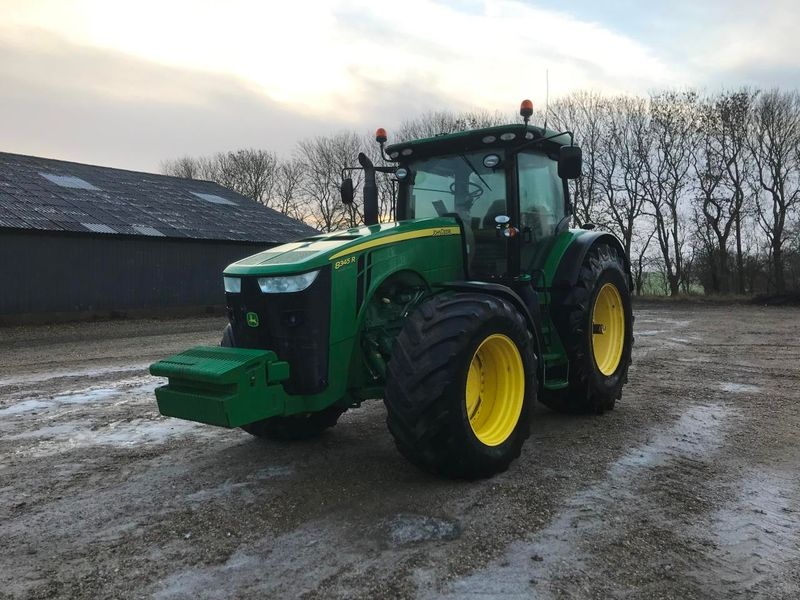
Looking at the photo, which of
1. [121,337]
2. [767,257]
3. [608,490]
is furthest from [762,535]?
[767,257]

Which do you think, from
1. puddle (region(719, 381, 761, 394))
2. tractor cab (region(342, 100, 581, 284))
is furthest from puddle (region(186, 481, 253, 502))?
puddle (region(719, 381, 761, 394))

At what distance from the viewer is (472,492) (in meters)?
3.88

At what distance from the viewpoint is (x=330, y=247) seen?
4.08 metres

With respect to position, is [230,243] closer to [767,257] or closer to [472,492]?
[472,492]

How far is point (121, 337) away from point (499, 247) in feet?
38.2

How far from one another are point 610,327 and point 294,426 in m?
3.29

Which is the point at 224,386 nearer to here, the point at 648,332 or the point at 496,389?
the point at 496,389

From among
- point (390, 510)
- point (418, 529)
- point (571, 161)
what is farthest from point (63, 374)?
point (571, 161)

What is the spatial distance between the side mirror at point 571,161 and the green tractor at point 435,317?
11 millimetres

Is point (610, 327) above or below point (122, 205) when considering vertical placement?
below

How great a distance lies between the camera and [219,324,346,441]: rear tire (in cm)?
494

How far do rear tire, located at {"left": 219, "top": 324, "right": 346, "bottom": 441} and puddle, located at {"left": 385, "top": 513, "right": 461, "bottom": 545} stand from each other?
4.65 ft

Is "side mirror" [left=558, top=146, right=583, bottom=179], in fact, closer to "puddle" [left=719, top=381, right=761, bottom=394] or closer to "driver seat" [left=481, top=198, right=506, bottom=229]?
"driver seat" [left=481, top=198, right=506, bottom=229]

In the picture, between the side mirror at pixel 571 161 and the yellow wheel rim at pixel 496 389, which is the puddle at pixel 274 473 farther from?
the side mirror at pixel 571 161
